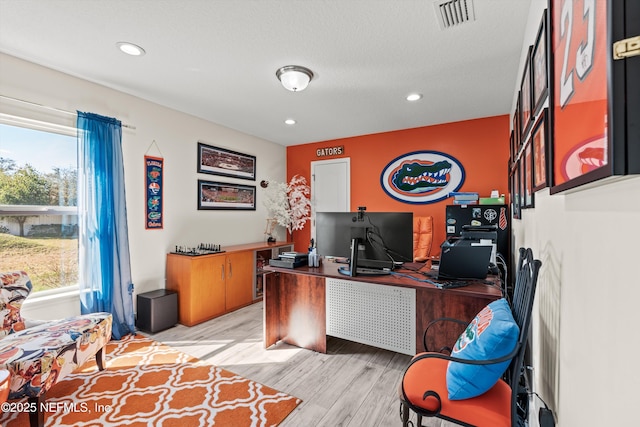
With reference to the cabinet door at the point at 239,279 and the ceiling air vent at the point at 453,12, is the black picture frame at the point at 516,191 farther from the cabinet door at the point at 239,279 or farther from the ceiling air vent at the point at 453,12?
the cabinet door at the point at 239,279

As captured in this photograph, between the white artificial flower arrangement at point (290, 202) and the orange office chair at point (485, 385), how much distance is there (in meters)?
4.13

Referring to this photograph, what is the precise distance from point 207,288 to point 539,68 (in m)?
3.69

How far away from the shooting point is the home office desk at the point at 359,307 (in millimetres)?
2182

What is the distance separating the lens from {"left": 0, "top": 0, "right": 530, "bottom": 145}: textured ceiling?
1.98 m

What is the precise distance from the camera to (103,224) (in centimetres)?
304

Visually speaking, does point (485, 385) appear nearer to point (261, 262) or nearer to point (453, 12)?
point (453, 12)

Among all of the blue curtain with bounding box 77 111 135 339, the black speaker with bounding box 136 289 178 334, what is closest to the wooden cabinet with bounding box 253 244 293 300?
the black speaker with bounding box 136 289 178 334

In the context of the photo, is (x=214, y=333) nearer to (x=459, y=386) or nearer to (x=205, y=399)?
(x=205, y=399)

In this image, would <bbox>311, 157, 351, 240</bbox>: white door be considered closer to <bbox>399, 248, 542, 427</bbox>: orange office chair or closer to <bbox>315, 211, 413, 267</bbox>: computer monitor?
<bbox>315, 211, 413, 267</bbox>: computer monitor

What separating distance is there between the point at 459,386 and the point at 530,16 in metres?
2.27

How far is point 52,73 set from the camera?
2.79m

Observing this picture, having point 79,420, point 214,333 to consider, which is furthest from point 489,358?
point 214,333

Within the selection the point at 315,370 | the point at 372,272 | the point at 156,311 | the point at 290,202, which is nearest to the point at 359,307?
the point at 372,272

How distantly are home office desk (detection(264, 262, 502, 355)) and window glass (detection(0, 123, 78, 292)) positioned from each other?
2080mm
